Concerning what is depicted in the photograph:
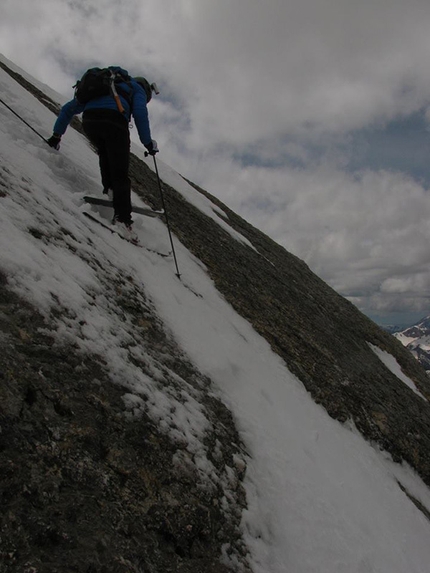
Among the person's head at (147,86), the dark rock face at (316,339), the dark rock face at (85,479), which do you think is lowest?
the dark rock face at (85,479)

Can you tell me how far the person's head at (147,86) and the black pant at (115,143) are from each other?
3.90 ft

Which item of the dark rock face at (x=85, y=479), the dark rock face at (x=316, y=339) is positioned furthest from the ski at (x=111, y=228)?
the dark rock face at (x=85, y=479)

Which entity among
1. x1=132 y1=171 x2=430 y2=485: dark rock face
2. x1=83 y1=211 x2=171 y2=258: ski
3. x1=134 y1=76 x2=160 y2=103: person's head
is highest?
x1=134 y1=76 x2=160 y2=103: person's head

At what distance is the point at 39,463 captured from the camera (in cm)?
256

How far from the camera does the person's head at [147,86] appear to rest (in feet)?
26.4

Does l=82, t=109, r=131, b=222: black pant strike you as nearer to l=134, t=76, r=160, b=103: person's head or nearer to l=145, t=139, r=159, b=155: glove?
l=145, t=139, r=159, b=155: glove

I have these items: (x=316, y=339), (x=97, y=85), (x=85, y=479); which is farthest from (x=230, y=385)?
(x=97, y=85)

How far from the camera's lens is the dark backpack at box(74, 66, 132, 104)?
7.22 metres

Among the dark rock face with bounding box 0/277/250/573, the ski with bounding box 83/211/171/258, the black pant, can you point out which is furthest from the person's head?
the dark rock face with bounding box 0/277/250/573

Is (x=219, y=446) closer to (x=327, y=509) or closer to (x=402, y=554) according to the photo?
(x=327, y=509)

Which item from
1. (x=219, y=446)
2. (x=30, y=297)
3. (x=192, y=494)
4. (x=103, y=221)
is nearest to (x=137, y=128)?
(x=103, y=221)

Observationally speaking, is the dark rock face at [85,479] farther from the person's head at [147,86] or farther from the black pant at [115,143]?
the person's head at [147,86]

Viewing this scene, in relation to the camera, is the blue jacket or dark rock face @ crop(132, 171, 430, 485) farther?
dark rock face @ crop(132, 171, 430, 485)

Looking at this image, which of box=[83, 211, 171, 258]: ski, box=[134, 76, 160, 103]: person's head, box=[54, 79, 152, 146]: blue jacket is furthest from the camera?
box=[134, 76, 160, 103]: person's head
